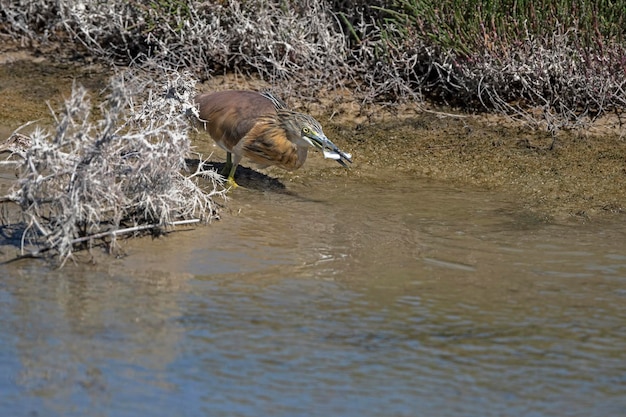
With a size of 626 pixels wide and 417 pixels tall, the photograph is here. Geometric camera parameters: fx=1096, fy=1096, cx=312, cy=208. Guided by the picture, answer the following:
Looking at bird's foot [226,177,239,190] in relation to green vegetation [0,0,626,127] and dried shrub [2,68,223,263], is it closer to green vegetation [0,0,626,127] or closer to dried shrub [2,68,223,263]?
dried shrub [2,68,223,263]

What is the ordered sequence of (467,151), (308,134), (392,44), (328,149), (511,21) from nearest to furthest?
(328,149), (308,134), (467,151), (511,21), (392,44)

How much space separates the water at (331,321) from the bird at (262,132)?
62cm

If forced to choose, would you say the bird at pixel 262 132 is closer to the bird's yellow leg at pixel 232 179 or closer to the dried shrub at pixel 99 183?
the bird's yellow leg at pixel 232 179

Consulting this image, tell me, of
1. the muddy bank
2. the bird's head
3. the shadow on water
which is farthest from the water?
the muddy bank

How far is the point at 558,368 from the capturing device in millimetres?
4824

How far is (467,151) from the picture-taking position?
28.3 ft

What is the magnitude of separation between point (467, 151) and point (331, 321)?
3623 mm

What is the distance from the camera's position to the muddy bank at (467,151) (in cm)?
780

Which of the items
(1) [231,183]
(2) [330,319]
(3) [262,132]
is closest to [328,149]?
(3) [262,132]

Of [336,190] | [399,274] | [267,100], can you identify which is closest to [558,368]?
[399,274]

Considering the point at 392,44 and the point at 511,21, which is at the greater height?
the point at 511,21

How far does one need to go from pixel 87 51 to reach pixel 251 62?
5.84 ft

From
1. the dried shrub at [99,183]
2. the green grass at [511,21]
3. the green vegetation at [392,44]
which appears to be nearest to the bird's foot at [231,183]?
the dried shrub at [99,183]

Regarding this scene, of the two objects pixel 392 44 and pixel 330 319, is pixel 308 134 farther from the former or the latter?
pixel 330 319
